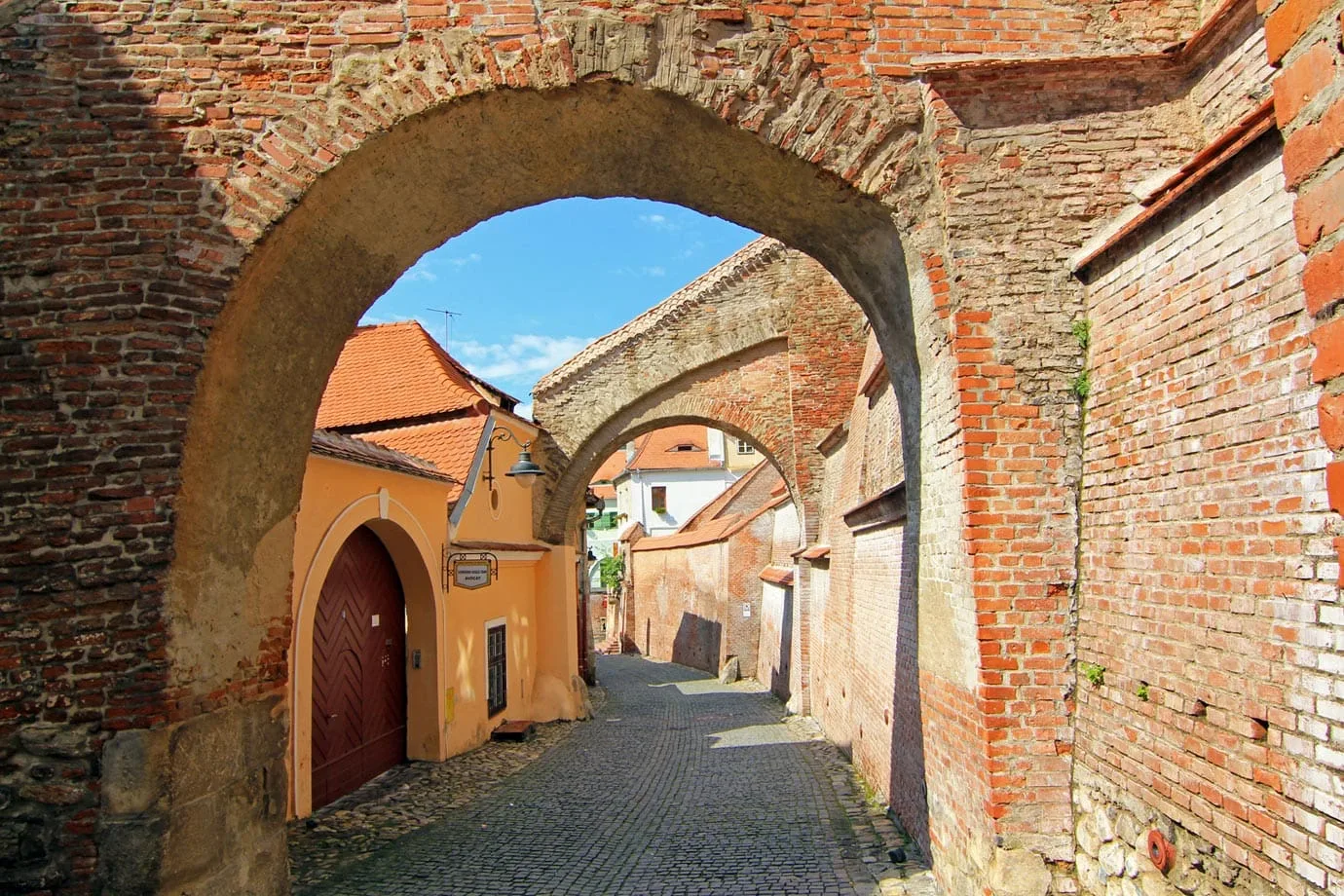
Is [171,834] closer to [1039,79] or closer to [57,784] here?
[57,784]

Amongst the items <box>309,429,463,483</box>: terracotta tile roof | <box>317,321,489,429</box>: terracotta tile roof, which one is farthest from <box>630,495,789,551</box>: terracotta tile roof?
<box>309,429,463,483</box>: terracotta tile roof

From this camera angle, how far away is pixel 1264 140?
340cm

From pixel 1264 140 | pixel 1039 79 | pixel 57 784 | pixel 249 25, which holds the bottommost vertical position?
pixel 57 784

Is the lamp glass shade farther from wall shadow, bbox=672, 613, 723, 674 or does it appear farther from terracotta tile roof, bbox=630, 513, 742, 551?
wall shadow, bbox=672, 613, 723, 674

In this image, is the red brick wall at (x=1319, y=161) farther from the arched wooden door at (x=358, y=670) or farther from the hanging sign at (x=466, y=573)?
the hanging sign at (x=466, y=573)

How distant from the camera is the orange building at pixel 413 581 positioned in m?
8.98

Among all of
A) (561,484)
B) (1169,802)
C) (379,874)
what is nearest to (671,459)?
(561,484)

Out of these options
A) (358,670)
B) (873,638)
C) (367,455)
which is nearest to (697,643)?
(873,638)

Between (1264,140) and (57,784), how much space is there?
610 centimetres

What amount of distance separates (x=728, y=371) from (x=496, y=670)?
7.20 metres

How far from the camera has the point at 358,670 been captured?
10.2 metres

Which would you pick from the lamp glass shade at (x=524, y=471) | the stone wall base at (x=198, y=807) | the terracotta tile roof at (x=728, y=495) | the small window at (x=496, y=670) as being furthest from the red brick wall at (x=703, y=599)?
the stone wall base at (x=198, y=807)

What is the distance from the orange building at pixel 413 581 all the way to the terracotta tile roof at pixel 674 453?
111 ft

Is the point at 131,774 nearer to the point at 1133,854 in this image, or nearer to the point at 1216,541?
the point at 1133,854
